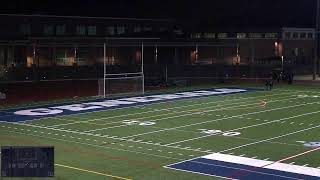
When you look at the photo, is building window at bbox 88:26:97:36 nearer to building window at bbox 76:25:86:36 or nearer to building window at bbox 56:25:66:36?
building window at bbox 76:25:86:36

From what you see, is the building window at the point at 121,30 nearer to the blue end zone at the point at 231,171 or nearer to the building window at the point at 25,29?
the building window at the point at 25,29

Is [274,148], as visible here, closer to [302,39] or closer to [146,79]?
[146,79]

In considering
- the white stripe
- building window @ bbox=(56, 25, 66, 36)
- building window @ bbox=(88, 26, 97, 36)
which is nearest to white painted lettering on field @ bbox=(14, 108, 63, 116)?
the white stripe

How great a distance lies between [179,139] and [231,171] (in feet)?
16.7

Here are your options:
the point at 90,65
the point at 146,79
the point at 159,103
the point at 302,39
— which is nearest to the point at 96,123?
the point at 159,103

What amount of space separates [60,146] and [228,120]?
327 inches

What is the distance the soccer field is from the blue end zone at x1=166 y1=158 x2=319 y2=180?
0.08ft

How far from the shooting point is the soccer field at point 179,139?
15.3m

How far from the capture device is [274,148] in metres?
18.4

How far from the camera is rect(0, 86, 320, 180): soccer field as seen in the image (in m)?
15.3

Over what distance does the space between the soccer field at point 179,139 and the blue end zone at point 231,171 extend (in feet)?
0.08

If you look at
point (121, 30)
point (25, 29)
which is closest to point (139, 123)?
point (25, 29)

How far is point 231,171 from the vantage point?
15.1 meters

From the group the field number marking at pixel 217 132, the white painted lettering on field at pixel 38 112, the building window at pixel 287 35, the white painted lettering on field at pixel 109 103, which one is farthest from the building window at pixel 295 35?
the field number marking at pixel 217 132
